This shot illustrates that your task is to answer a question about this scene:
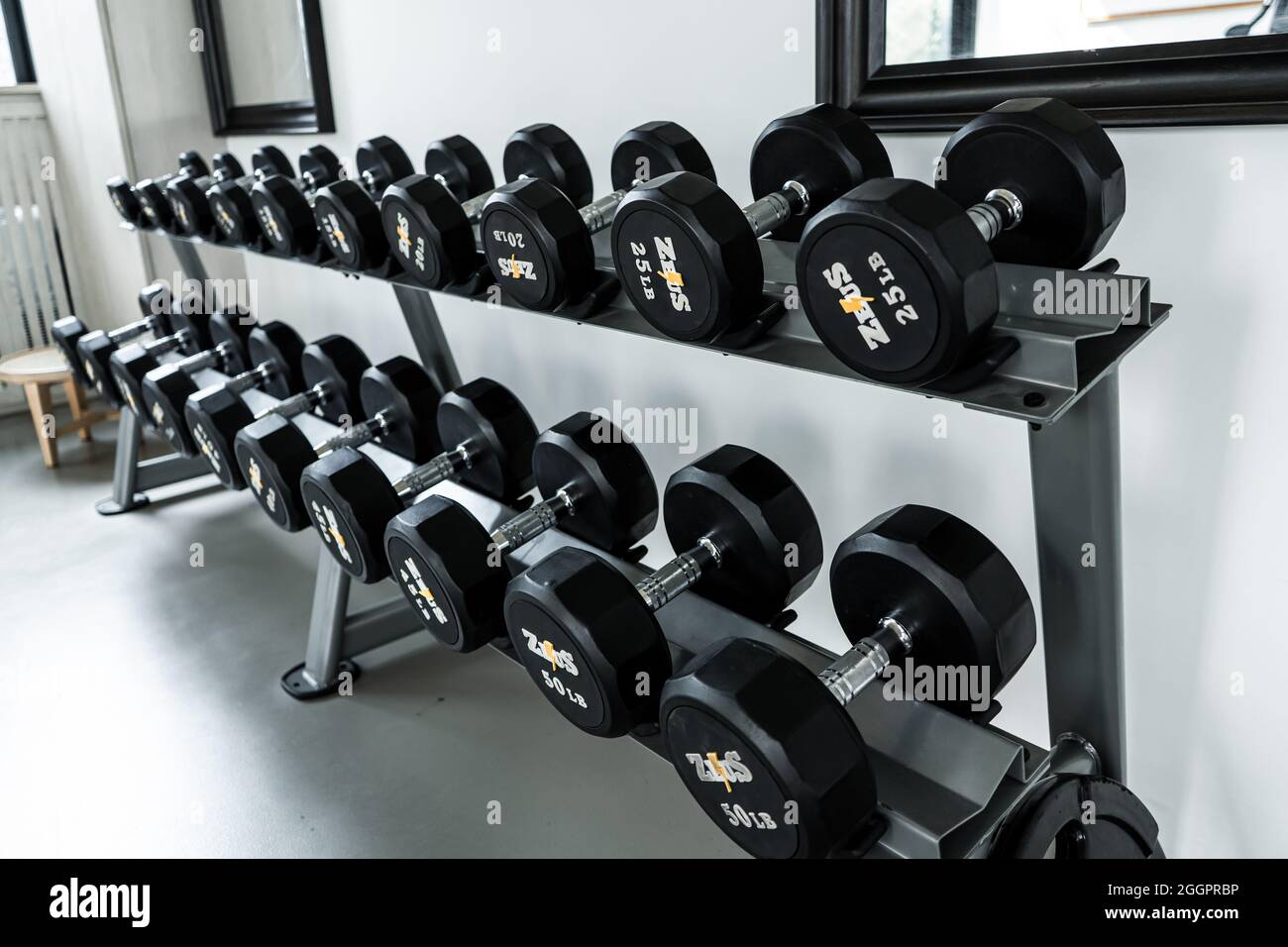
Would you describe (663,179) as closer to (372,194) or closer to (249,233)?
(372,194)

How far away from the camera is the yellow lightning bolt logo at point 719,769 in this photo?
3.00 ft

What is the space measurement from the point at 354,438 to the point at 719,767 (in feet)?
3.79

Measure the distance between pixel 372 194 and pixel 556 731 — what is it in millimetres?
1118

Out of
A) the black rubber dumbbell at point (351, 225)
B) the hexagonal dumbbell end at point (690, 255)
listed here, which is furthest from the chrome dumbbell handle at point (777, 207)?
the black rubber dumbbell at point (351, 225)

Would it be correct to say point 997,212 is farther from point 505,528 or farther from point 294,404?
point 294,404

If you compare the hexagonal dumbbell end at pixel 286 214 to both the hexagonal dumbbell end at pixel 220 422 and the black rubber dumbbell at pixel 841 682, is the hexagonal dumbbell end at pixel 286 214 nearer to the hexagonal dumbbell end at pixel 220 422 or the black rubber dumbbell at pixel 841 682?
the hexagonal dumbbell end at pixel 220 422

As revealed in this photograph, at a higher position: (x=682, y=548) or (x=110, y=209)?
(x=110, y=209)

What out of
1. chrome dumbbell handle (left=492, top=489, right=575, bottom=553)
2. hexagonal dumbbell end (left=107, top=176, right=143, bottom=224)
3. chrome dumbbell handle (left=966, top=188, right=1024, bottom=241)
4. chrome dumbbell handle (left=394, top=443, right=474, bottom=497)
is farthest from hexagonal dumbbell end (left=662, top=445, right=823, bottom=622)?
hexagonal dumbbell end (left=107, top=176, right=143, bottom=224)

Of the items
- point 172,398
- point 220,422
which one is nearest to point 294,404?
point 220,422

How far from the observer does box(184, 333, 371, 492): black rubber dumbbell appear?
188 cm

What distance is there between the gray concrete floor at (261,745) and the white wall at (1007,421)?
1.62 feet

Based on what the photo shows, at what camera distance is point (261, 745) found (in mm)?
1758
